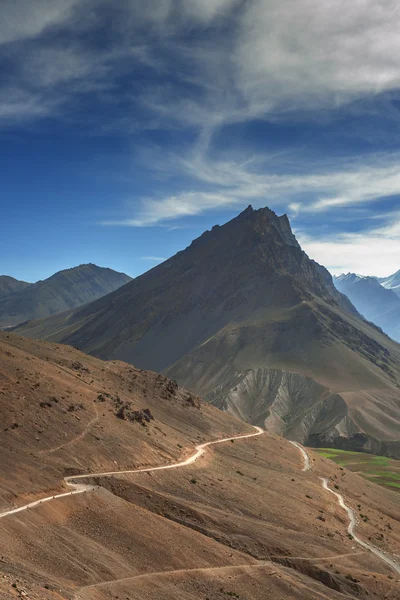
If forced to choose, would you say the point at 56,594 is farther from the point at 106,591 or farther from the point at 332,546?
the point at 332,546

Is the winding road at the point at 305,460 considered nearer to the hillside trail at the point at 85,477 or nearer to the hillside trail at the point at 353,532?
the hillside trail at the point at 353,532

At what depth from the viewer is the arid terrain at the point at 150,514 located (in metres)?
39.3

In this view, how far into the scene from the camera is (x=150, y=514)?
49969mm

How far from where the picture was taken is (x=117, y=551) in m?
42.9

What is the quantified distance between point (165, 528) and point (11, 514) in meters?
14.5

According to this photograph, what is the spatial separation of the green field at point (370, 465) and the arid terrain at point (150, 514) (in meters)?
39.9

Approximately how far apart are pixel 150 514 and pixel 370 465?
110687mm

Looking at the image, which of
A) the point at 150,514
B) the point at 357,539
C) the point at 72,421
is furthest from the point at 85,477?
the point at 357,539

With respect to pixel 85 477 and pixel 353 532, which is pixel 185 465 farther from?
pixel 353 532

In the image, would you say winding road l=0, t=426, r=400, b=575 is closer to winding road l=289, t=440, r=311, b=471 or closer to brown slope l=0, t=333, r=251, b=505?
winding road l=289, t=440, r=311, b=471

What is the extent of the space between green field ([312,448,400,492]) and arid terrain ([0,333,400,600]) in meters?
39.9

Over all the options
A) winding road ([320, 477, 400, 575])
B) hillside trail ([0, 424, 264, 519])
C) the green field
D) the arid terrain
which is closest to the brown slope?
the arid terrain

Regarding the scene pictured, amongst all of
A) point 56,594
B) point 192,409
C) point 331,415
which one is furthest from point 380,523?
point 331,415

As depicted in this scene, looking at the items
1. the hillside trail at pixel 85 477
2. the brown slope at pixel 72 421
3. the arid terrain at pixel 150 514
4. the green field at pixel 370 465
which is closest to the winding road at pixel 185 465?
the hillside trail at pixel 85 477
